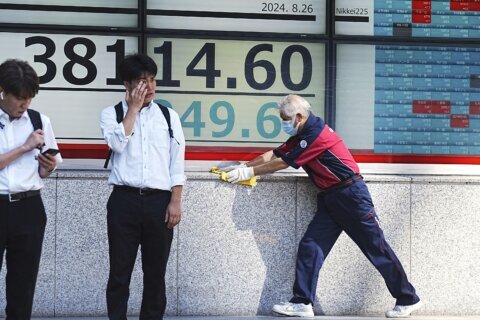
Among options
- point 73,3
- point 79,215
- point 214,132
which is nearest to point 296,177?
point 214,132

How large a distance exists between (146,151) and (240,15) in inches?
90.7

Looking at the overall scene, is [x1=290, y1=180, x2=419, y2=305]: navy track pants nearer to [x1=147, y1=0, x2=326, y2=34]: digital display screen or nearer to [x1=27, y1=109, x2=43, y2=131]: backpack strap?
[x1=147, y1=0, x2=326, y2=34]: digital display screen

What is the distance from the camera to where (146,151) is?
663 cm

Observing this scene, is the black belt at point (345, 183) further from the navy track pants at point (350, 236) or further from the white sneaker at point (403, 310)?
the white sneaker at point (403, 310)

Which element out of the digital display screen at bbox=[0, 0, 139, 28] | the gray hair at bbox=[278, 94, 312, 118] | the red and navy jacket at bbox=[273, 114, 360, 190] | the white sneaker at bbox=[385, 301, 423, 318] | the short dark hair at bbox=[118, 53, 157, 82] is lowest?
the white sneaker at bbox=[385, 301, 423, 318]

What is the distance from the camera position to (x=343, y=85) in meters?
8.66

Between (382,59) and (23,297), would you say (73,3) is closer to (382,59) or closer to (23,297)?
(382,59)

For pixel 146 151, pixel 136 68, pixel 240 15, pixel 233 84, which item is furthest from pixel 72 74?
pixel 146 151

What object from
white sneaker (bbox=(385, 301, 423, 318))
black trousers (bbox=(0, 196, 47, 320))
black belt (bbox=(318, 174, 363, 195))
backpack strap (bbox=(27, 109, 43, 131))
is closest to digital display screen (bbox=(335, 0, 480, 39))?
black belt (bbox=(318, 174, 363, 195))

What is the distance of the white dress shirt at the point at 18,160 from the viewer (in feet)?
18.9

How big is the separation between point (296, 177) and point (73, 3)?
2.31 m

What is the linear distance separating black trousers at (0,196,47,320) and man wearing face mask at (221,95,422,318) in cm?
255

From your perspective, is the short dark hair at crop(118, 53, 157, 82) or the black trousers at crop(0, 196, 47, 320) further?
the short dark hair at crop(118, 53, 157, 82)

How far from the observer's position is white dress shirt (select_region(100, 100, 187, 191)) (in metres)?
6.57
